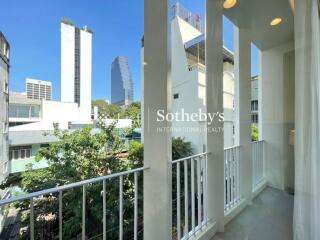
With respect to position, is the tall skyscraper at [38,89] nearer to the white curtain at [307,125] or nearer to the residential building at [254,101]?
the white curtain at [307,125]

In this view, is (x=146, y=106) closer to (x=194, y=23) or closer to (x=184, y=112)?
(x=184, y=112)

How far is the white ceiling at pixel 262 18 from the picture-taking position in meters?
1.91

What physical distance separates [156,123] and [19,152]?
978mm

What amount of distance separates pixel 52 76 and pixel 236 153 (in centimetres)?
234

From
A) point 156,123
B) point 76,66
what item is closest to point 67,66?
point 76,66

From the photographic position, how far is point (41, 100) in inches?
55.1

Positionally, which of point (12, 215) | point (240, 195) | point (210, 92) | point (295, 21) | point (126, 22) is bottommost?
point (240, 195)

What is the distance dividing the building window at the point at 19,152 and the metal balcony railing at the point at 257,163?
2491mm

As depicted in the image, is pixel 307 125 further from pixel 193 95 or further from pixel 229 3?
pixel 229 3

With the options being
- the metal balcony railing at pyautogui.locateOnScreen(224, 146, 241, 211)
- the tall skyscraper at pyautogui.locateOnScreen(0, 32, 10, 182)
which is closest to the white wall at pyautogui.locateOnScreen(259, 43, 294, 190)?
the metal balcony railing at pyautogui.locateOnScreen(224, 146, 241, 211)

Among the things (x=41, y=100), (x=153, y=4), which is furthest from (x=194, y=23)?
(x=41, y=100)

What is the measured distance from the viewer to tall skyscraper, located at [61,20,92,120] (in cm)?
158

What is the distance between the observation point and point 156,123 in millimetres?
1437

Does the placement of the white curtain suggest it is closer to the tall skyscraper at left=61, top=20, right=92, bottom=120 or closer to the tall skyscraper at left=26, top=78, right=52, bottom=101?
the tall skyscraper at left=61, top=20, right=92, bottom=120
